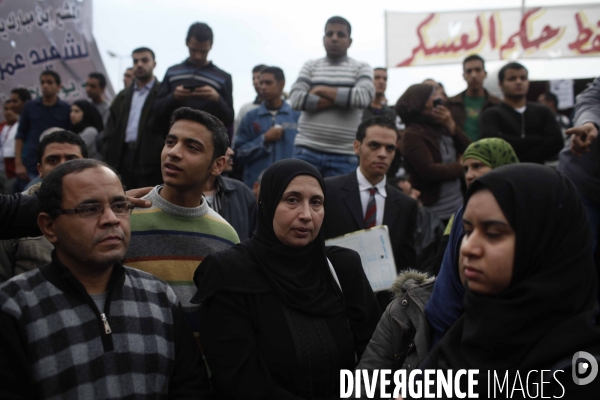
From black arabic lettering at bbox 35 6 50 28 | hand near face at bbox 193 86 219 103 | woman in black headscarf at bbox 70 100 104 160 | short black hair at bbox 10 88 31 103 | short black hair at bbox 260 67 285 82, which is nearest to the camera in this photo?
hand near face at bbox 193 86 219 103

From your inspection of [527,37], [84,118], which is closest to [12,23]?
→ [84,118]

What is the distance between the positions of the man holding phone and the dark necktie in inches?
63.1

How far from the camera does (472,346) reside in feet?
6.85

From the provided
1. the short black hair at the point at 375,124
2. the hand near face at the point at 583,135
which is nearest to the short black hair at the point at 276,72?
the short black hair at the point at 375,124

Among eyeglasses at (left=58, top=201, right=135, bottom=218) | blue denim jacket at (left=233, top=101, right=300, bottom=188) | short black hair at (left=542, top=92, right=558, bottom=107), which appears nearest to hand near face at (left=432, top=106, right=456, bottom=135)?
blue denim jacket at (left=233, top=101, right=300, bottom=188)

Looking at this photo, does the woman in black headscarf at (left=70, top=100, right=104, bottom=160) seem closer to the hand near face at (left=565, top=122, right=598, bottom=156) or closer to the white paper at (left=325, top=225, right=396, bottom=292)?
the white paper at (left=325, top=225, right=396, bottom=292)

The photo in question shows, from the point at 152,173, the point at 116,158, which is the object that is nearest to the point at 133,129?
the point at 116,158

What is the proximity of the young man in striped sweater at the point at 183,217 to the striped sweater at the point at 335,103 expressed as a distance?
2331mm

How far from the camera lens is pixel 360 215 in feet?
15.1

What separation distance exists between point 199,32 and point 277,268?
3.43 metres

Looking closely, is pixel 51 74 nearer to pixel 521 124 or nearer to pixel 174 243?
pixel 521 124

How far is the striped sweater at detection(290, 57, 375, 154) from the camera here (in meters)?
5.83

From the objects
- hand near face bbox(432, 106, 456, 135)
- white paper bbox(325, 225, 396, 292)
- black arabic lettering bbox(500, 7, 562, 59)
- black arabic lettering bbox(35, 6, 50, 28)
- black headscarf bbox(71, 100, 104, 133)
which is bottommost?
white paper bbox(325, 225, 396, 292)

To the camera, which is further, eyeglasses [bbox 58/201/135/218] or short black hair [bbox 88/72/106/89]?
short black hair [bbox 88/72/106/89]
